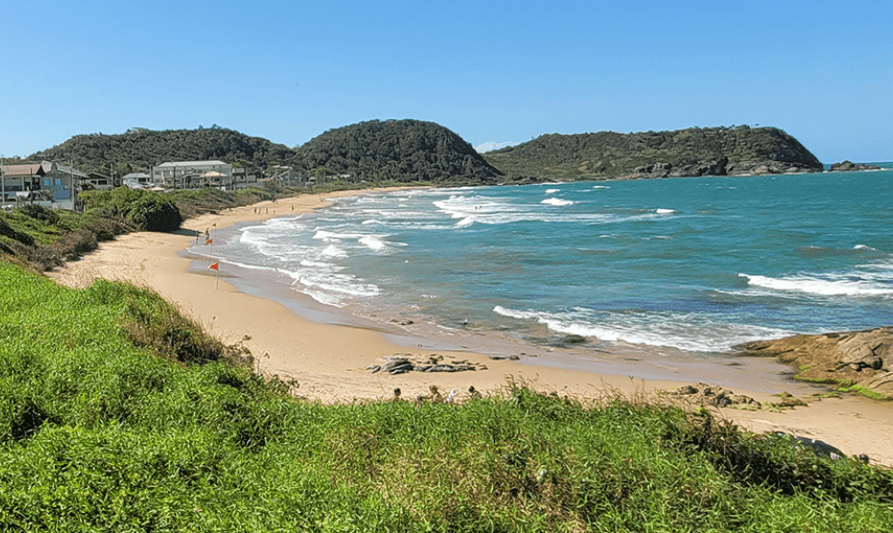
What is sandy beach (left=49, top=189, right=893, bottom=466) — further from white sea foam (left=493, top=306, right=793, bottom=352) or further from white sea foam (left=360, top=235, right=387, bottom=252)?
white sea foam (left=360, top=235, right=387, bottom=252)

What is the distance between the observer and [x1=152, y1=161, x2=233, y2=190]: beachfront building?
279 feet

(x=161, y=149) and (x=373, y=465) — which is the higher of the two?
(x=161, y=149)

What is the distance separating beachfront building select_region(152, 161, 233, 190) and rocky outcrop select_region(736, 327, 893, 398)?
257ft

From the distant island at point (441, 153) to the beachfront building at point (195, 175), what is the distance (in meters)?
28.4

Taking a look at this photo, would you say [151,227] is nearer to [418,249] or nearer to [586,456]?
[418,249]

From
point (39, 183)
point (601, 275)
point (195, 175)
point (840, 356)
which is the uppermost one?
point (195, 175)

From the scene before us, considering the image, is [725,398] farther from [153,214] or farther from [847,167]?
[847,167]

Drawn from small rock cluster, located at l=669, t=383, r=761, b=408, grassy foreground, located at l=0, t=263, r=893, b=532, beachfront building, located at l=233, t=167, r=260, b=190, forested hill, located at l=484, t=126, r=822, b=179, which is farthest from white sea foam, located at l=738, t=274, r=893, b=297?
forested hill, located at l=484, t=126, r=822, b=179

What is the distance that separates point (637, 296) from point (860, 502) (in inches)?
587

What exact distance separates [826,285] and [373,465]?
66.6 ft

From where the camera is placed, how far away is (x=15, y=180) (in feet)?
155

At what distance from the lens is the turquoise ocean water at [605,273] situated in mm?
16562

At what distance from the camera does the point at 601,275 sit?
24.3 meters

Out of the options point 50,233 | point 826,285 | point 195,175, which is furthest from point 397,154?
point 826,285
